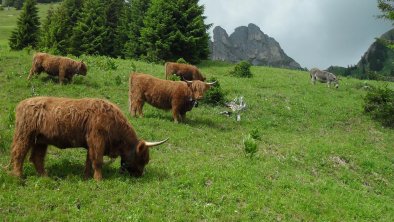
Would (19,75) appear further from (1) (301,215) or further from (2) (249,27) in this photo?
(2) (249,27)

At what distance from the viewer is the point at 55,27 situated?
49875mm

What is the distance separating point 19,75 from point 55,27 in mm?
27746

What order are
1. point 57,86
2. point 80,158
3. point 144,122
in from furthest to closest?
1. point 57,86
2. point 144,122
3. point 80,158

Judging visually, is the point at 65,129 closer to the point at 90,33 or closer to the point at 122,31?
the point at 90,33

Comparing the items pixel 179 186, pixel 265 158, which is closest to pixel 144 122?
pixel 265 158

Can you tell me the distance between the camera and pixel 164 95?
20.0 metres

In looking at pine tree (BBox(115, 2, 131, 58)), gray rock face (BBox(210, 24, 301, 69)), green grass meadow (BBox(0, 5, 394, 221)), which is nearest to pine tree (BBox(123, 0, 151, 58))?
pine tree (BBox(115, 2, 131, 58))

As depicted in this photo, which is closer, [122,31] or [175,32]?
[175,32]

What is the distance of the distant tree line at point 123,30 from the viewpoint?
147 ft

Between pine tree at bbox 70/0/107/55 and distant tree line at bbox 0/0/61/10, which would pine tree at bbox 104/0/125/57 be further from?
distant tree line at bbox 0/0/61/10

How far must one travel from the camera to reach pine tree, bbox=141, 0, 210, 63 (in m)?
44.3

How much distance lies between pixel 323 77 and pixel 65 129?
84.1 feet

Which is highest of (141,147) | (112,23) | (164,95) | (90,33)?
(112,23)

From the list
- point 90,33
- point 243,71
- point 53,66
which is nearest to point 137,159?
point 53,66
